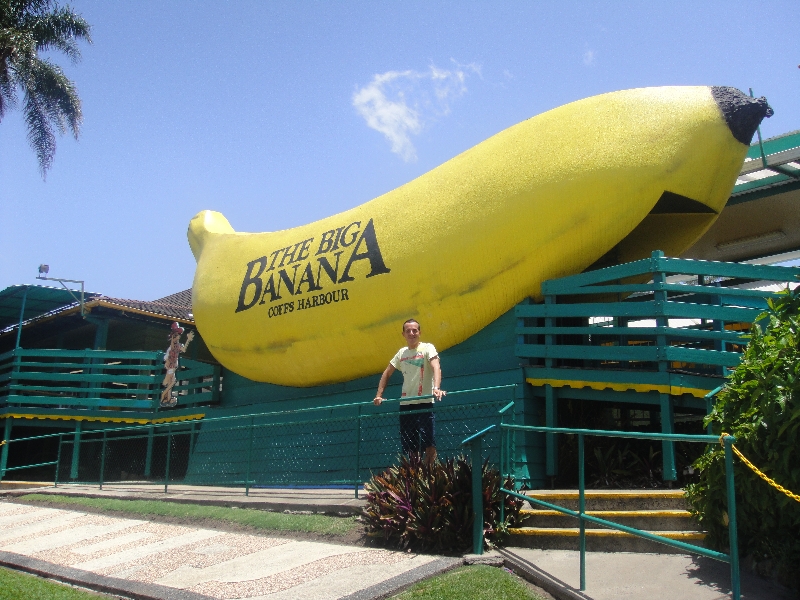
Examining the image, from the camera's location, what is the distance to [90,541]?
7605 millimetres

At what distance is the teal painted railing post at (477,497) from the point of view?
18.1ft

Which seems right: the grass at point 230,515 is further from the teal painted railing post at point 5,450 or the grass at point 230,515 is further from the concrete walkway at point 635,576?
the teal painted railing post at point 5,450

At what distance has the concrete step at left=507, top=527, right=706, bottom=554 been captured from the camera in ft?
17.0

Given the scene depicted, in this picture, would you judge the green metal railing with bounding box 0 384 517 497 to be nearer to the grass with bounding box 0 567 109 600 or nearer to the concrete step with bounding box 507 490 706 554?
the concrete step with bounding box 507 490 706 554

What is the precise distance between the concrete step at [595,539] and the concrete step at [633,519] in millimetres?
61

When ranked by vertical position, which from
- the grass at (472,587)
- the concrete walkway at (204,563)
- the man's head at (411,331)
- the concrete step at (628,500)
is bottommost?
the concrete walkway at (204,563)

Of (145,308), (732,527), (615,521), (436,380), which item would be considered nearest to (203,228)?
(145,308)

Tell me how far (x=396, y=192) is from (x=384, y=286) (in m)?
1.34

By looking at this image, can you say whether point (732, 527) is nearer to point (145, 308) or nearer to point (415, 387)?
→ point (415, 387)

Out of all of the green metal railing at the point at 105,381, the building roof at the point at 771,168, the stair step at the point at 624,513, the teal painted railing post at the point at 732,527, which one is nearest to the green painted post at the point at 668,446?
the stair step at the point at 624,513

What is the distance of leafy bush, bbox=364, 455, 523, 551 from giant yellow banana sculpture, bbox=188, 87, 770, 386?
2916mm

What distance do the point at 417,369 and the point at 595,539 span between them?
2.27m

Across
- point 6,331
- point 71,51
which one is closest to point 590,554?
point 6,331

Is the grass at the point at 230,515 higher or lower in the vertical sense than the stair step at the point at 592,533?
lower
